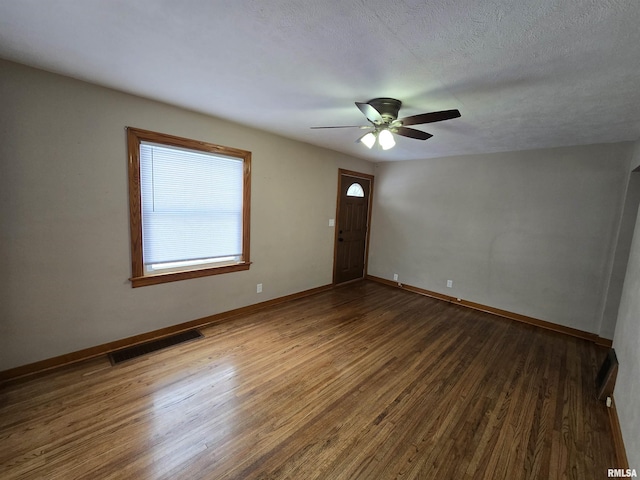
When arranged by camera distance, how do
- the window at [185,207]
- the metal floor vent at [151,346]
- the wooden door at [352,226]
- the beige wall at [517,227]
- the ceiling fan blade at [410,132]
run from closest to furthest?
1. the ceiling fan blade at [410,132]
2. the metal floor vent at [151,346]
3. the window at [185,207]
4. the beige wall at [517,227]
5. the wooden door at [352,226]

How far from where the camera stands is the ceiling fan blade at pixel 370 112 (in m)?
1.96

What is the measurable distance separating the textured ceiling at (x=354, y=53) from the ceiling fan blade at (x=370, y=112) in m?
0.17

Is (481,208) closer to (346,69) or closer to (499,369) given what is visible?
(499,369)

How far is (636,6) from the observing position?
1.10 meters

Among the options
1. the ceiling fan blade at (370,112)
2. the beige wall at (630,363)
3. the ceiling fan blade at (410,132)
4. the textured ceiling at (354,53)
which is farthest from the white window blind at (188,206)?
the beige wall at (630,363)

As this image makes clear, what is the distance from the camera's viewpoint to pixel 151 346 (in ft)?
8.86

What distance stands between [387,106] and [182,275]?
2.70 metres

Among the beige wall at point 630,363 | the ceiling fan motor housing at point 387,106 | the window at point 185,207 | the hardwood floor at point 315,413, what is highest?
the ceiling fan motor housing at point 387,106

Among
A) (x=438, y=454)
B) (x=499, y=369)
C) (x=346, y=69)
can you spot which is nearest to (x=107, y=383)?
(x=438, y=454)

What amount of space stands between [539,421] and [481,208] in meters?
2.94

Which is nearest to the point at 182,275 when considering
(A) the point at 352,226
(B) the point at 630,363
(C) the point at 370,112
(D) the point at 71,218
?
(D) the point at 71,218

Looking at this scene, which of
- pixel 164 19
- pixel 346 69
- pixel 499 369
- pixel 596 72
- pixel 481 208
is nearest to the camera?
pixel 164 19

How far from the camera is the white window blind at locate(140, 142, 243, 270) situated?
268cm

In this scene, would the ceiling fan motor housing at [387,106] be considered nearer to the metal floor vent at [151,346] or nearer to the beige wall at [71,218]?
the beige wall at [71,218]
